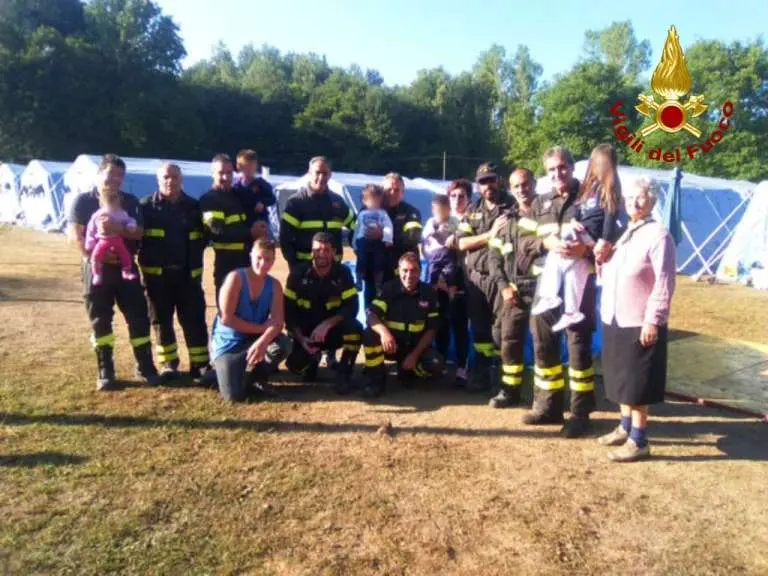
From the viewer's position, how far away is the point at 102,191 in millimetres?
4801

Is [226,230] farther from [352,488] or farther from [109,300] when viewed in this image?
[352,488]

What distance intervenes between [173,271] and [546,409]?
324cm

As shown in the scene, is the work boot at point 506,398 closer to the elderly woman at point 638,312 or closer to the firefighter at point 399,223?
the elderly woman at point 638,312

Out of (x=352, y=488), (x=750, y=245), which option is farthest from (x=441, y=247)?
(x=750, y=245)

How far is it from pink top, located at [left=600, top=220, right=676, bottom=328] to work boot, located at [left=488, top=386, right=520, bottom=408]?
119 cm

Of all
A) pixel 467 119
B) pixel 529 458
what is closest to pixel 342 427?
pixel 529 458

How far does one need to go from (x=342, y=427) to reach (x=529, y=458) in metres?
1.34

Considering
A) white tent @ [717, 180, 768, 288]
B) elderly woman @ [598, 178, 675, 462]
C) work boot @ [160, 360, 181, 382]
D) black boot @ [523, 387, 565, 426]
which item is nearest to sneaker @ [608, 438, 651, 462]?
elderly woman @ [598, 178, 675, 462]

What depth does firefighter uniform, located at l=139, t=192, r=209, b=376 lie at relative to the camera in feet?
16.7

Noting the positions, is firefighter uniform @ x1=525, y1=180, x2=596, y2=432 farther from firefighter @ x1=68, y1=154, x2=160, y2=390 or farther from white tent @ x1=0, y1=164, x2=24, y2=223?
white tent @ x1=0, y1=164, x2=24, y2=223

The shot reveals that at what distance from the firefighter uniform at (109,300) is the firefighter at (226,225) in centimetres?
58

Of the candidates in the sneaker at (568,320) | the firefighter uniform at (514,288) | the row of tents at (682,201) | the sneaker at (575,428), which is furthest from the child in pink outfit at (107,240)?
the row of tents at (682,201)

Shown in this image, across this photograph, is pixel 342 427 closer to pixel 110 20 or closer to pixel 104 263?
pixel 104 263

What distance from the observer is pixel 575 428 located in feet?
14.3
